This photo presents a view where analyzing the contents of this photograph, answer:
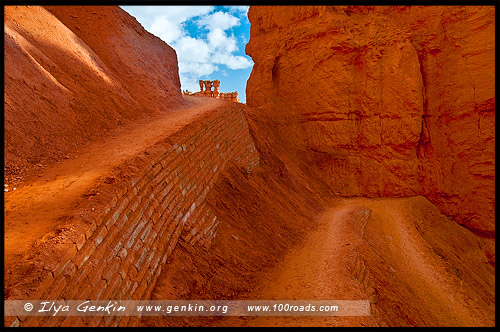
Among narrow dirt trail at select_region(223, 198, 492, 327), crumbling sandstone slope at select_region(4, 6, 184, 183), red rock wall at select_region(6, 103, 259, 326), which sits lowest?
narrow dirt trail at select_region(223, 198, 492, 327)

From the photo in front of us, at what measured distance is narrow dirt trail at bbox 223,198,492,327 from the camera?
631 centimetres

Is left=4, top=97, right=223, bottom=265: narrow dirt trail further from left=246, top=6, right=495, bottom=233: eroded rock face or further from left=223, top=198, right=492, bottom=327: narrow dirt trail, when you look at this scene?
left=246, top=6, right=495, bottom=233: eroded rock face

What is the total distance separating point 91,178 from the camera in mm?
5508

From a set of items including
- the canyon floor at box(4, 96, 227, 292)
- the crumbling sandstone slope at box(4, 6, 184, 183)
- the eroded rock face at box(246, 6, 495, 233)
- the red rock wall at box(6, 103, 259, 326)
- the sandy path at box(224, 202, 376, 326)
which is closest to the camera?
the red rock wall at box(6, 103, 259, 326)

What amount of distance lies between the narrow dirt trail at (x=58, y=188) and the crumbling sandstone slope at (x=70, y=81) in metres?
0.50

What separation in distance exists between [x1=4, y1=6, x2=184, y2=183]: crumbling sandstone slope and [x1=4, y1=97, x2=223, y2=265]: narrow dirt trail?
50 cm

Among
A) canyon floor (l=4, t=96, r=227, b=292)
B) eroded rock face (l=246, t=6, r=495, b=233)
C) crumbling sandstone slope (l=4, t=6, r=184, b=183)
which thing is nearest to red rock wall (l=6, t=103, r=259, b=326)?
canyon floor (l=4, t=96, r=227, b=292)

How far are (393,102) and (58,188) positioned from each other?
14781 millimetres

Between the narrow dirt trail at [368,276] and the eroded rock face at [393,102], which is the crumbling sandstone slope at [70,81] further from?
the eroded rock face at [393,102]

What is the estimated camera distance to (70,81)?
8891mm

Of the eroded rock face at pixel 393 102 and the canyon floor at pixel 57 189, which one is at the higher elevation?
the eroded rock face at pixel 393 102

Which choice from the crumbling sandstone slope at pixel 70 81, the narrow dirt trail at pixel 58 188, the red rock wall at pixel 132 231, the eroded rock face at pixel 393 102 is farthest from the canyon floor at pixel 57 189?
the eroded rock face at pixel 393 102

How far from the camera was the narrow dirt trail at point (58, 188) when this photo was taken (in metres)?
4.10

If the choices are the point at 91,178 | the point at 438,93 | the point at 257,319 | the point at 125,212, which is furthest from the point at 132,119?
the point at 438,93
